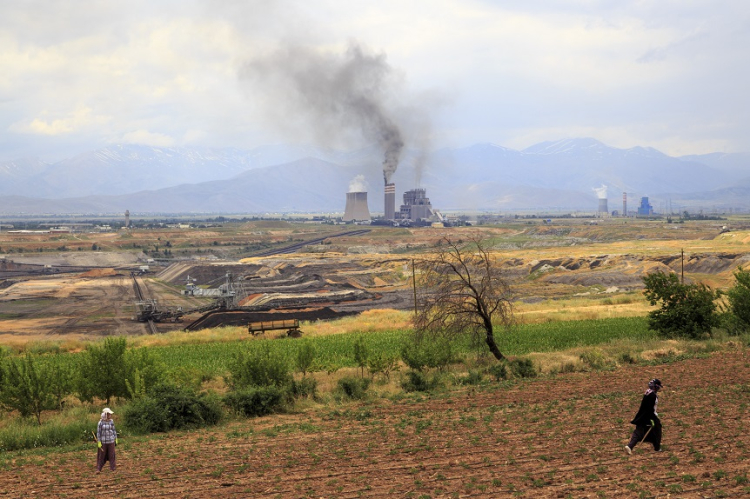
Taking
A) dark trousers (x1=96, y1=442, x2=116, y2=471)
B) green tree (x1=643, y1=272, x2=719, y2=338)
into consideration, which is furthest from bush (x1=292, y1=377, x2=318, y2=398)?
green tree (x1=643, y1=272, x2=719, y2=338)

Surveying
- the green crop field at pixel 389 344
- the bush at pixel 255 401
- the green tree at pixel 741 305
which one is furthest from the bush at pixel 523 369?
the green tree at pixel 741 305

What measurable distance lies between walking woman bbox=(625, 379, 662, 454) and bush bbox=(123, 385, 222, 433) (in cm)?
1215

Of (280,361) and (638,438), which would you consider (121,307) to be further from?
(638,438)

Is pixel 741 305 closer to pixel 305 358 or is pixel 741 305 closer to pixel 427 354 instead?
pixel 427 354

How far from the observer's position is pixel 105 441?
14820mm

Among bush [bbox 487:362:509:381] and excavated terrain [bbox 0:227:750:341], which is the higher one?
bush [bbox 487:362:509:381]

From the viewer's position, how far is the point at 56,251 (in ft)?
430

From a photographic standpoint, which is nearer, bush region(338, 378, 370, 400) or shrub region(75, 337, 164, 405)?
shrub region(75, 337, 164, 405)

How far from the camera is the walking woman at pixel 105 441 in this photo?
1478 cm

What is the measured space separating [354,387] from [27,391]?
1039 centimetres

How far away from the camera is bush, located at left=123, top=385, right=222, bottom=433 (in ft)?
65.9

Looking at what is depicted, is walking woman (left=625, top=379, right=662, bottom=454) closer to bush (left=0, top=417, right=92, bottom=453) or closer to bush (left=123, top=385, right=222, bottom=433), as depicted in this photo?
bush (left=123, top=385, right=222, bottom=433)

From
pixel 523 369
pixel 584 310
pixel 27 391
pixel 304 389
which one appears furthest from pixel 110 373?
pixel 584 310

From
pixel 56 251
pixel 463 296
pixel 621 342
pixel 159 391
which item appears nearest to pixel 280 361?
pixel 159 391
